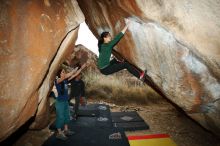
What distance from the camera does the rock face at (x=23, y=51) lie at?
441 centimetres

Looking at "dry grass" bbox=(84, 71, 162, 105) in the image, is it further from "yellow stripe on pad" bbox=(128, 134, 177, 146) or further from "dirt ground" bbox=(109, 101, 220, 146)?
"yellow stripe on pad" bbox=(128, 134, 177, 146)

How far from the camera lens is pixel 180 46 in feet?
16.1

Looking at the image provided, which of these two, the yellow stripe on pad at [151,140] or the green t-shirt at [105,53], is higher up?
the green t-shirt at [105,53]

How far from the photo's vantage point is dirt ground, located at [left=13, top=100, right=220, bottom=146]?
6.84 meters

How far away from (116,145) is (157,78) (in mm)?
2108

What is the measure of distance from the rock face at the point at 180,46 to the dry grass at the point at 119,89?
18.6 feet

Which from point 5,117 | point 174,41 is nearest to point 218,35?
point 174,41

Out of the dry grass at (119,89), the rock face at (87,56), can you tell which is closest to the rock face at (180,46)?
the dry grass at (119,89)

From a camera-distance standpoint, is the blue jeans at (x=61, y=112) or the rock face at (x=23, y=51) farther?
the blue jeans at (x=61, y=112)

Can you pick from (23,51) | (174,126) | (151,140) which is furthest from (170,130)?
(23,51)

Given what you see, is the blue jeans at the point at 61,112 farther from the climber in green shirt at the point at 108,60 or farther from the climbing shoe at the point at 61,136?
the climber in green shirt at the point at 108,60

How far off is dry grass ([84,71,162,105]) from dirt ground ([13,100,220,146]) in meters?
1.20

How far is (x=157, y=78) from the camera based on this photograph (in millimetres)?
6047

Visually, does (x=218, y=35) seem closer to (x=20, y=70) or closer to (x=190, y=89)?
(x=190, y=89)
